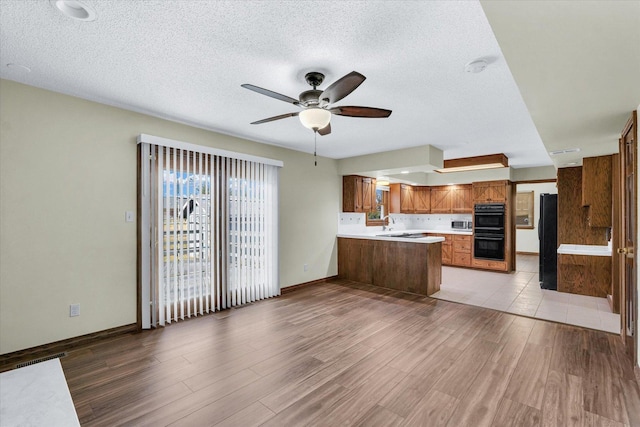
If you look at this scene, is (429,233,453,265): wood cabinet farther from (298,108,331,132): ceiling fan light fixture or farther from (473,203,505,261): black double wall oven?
(298,108,331,132): ceiling fan light fixture

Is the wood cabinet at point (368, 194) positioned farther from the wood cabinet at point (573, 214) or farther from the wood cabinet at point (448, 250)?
the wood cabinet at point (573, 214)

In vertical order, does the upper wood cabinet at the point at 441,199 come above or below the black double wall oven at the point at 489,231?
above

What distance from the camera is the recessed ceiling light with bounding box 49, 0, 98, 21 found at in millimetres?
1690

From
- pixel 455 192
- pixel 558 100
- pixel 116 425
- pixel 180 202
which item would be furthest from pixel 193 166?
pixel 455 192

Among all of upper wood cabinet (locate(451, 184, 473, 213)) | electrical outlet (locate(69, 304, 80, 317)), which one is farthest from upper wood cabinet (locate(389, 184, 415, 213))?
electrical outlet (locate(69, 304, 80, 317))

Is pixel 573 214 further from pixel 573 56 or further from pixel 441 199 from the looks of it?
pixel 573 56

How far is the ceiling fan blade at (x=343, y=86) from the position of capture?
1.92 meters

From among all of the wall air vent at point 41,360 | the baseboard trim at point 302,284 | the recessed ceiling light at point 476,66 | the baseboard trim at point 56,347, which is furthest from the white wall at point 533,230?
the wall air vent at point 41,360

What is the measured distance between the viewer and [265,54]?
219cm

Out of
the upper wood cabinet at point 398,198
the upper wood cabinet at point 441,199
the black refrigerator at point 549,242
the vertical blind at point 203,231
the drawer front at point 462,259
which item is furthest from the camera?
the upper wood cabinet at point 441,199

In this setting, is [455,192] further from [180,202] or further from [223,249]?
[180,202]

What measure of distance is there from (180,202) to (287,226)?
1.92 m

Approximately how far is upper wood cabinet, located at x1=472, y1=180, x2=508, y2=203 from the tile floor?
1.70m

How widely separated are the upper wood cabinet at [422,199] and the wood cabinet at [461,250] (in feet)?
3.55
